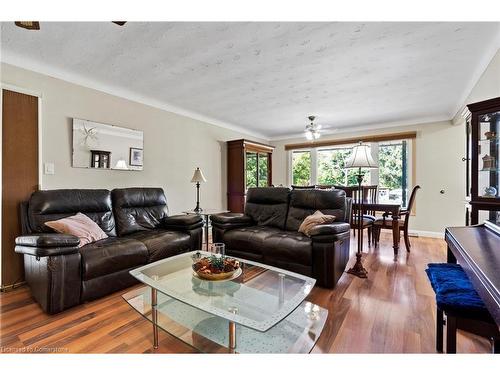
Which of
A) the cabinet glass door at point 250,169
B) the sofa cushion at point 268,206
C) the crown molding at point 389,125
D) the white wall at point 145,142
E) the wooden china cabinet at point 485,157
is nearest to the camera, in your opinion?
the wooden china cabinet at point 485,157

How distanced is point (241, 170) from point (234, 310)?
3858mm

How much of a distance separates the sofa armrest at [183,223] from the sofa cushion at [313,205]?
1145mm

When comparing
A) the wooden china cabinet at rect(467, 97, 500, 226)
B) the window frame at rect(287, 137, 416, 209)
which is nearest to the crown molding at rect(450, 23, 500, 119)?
the wooden china cabinet at rect(467, 97, 500, 226)

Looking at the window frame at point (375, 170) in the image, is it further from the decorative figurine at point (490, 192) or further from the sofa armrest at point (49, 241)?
the sofa armrest at point (49, 241)

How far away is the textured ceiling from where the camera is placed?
2043 mm

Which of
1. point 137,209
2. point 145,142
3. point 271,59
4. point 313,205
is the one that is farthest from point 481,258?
point 145,142

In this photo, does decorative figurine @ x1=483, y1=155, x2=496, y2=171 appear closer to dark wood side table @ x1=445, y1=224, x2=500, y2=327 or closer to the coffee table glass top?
dark wood side table @ x1=445, y1=224, x2=500, y2=327

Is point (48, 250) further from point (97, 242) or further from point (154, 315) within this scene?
point (154, 315)

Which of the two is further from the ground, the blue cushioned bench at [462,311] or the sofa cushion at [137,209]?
the sofa cushion at [137,209]

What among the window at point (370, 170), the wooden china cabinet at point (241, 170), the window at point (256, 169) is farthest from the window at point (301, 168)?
the wooden china cabinet at point (241, 170)

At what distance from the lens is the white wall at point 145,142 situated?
273cm

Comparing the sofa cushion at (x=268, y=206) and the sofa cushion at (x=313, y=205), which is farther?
the sofa cushion at (x=268, y=206)

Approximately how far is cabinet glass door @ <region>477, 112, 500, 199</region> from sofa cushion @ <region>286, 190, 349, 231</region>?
122cm

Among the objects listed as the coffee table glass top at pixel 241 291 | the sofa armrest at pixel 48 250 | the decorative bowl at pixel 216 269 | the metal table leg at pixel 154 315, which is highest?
the sofa armrest at pixel 48 250
